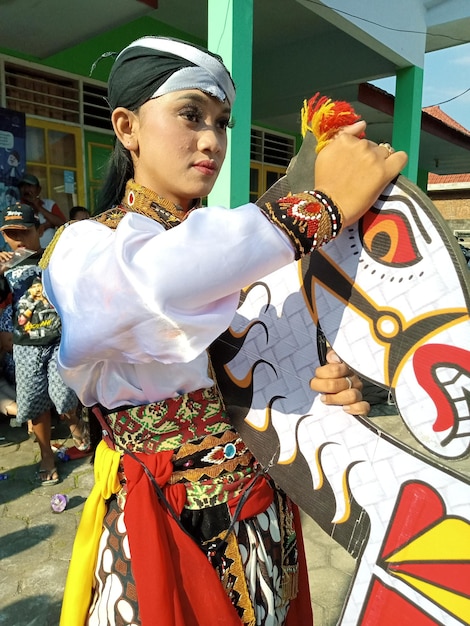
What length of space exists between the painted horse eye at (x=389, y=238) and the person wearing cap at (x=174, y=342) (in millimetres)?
57

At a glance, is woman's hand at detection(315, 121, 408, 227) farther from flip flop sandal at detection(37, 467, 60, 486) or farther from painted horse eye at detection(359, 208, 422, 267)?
flip flop sandal at detection(37, 467, 60, 486)

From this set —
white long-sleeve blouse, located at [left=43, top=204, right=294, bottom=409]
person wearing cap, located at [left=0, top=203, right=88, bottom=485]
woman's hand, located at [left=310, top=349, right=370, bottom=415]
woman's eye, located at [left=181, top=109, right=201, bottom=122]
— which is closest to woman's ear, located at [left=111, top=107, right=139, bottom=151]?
woman's eye, located at [left=181, top=109, right=201, bottom=122]

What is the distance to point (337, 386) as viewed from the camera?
920 millimetres

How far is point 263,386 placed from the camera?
3.37 feet

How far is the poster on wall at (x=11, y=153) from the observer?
15.8 feet

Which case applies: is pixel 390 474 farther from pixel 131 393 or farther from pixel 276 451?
pixel 131 393

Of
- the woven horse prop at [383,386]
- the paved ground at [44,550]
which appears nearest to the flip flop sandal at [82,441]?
the paved ground at [44,550]

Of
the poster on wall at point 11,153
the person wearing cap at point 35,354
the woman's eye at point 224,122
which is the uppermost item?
the poster on wall at point 11,153

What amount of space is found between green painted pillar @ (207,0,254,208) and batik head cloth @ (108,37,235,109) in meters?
2.61

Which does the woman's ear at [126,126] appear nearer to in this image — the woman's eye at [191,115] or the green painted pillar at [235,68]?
the woman's eye at [191,115]

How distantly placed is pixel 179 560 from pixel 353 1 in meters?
5.25

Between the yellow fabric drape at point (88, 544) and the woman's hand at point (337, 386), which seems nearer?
the woman's hand at point (337, 386)

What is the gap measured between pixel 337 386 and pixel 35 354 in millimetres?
2625

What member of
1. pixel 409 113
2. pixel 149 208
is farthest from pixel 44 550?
pixel 409 113
